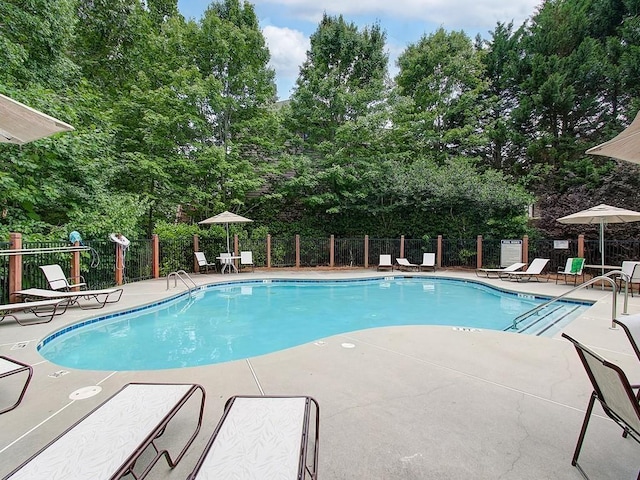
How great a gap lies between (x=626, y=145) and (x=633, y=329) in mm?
1691

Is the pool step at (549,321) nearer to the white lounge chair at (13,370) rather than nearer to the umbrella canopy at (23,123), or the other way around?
the white lounge chair at (13,370)

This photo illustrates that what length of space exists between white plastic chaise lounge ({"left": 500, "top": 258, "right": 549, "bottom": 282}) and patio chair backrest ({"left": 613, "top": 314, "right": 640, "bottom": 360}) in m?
8.85

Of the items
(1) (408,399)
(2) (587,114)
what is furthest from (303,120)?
(1) (408,399)

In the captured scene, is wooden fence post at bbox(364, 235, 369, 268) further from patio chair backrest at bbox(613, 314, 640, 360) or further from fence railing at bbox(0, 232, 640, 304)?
patio chair backrest at bbox(613, 314, 640, 360)

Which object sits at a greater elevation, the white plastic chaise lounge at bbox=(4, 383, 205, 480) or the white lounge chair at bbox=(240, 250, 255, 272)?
the white lounge chair at bbox=(240, 250, 255, 272)

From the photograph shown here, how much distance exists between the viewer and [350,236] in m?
15.8

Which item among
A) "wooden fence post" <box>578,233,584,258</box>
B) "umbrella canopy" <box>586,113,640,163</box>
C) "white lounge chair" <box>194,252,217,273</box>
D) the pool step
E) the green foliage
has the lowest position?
the pool step

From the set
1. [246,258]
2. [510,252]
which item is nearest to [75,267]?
[246,258]

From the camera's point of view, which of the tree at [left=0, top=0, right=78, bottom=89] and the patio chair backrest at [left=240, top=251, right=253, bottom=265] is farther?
the patio chair backrest at [left=240, top=251, right=253, bottom=265]

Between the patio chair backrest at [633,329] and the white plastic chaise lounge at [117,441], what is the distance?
2.84m

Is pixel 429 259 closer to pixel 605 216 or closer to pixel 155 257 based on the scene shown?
pixel 605 216

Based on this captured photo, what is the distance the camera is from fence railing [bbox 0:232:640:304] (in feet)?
24.1

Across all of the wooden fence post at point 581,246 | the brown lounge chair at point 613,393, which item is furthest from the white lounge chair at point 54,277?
the wooden fence post at point 581,246

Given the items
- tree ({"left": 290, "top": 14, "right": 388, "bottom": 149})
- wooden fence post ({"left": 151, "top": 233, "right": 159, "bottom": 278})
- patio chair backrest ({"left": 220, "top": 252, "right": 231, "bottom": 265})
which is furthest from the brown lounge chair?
tree ({"left": 290, "top": 14, "right": 388, "bottom": 149})
